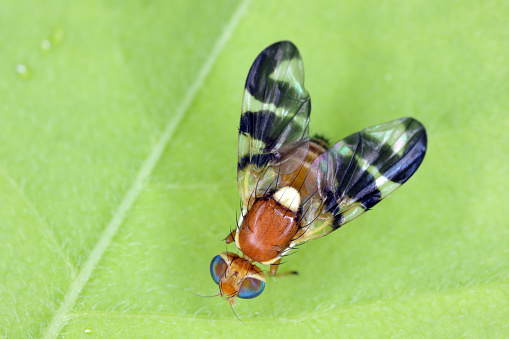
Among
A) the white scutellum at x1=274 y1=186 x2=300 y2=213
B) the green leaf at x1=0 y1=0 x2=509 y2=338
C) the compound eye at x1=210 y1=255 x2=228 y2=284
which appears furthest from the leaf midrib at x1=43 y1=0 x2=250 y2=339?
the white scutellum at x1=274 y1=186 x2=300 y2=213

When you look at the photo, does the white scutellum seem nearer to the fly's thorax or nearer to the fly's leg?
the fly's thorax

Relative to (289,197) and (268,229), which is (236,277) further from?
(289,197)

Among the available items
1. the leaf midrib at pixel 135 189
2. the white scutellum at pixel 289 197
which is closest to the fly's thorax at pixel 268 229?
the white scutellum at pixel 289 197

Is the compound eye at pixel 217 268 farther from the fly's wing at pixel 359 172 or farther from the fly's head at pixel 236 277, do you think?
the fly's wing at pixel 359 172

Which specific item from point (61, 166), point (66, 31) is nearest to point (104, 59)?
point (66, 31)

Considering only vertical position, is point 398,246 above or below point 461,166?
below

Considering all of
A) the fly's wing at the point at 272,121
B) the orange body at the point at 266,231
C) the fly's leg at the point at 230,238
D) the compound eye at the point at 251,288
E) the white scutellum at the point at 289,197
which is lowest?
the compound eye at the point at 251,288

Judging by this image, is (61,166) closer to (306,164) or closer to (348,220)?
(306,164)
